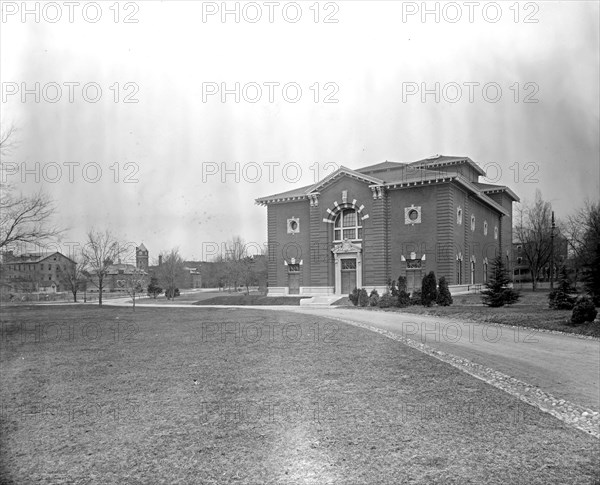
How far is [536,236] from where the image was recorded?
29656 mm

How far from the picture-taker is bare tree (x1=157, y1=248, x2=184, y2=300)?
19.2 meters

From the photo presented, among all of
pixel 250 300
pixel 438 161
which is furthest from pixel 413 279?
pixel 250 300

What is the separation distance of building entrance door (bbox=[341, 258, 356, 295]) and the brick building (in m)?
0.07

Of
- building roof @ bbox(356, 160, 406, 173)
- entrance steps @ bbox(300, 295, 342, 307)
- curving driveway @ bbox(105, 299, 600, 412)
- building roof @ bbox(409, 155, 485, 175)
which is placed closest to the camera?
curving driveway @ bbox(105, 299, 600, 412)

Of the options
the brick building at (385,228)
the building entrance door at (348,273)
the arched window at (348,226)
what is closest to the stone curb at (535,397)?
the brick building at (385,228)

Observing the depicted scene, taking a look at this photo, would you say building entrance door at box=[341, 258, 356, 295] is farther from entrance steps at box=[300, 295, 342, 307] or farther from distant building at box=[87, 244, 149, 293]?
distant building at box=[87, 244, 149, 293]

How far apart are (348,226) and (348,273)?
3307mm

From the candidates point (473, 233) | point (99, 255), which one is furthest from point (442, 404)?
point (473, 233)

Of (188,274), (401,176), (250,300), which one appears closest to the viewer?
(188,274)

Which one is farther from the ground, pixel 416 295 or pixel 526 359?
pixel 416 295

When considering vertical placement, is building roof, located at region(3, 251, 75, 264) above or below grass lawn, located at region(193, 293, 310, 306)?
A: above

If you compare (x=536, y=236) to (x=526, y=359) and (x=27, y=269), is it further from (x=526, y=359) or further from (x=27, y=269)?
(x=27, y=269)

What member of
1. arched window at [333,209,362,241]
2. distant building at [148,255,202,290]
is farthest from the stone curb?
arched window at [333,209,362,241]

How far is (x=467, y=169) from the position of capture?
2933cm
